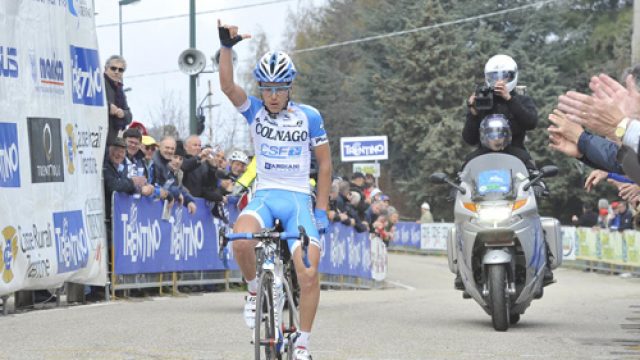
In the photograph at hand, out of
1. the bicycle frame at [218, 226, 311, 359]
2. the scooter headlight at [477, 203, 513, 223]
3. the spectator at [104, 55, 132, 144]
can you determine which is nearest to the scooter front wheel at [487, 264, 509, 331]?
the scooter headlight at [477, 203, 513, 223]

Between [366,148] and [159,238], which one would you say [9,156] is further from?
[366,148]

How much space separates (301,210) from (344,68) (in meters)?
69.7

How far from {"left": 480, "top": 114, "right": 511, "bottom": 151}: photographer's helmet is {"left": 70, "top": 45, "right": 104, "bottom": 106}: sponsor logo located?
4.26 m

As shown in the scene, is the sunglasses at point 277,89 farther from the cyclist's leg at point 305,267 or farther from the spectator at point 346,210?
the spectator at point 346,210

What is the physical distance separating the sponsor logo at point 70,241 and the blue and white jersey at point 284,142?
4980mm

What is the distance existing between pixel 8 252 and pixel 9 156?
33.5 inches

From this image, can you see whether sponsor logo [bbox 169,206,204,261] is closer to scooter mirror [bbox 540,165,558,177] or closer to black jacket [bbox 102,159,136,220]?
black jacket [bbox 102,159,136,220]

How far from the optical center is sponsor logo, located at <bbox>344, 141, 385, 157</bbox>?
146 ft

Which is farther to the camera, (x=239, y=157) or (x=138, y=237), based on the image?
(x=239, y=157)

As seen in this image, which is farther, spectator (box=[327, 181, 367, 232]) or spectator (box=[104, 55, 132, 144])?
spectator (box=[327, 181, 367, 232])

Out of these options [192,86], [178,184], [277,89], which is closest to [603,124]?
[277,89]

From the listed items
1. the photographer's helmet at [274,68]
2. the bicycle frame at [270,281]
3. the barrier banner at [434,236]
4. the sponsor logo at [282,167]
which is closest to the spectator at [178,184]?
the sponsor logo at [282,167]

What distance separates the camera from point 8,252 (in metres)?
12.7

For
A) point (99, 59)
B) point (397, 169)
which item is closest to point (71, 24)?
point (99, 59)
